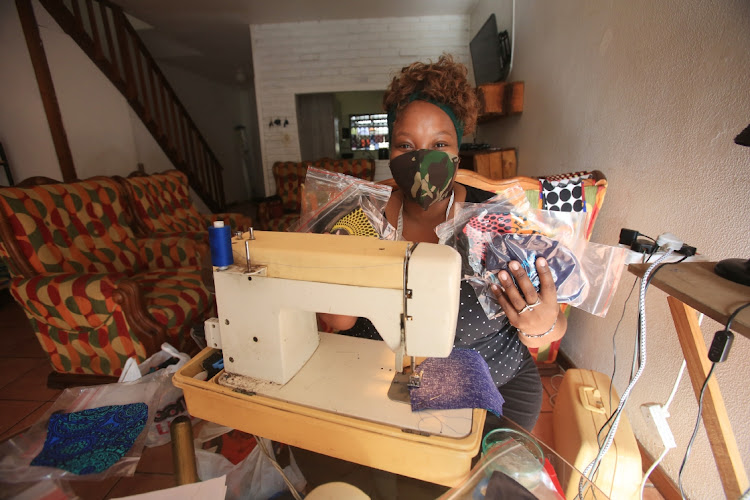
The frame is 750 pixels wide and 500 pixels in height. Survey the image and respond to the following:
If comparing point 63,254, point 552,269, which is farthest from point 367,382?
point 63,254

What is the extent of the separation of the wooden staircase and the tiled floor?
8.83ft

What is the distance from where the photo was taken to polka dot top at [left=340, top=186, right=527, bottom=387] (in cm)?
99

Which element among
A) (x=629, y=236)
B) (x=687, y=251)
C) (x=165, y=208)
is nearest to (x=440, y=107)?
(x=629, y=236)

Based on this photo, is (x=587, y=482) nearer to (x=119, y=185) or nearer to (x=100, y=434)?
(x=100, y=434)

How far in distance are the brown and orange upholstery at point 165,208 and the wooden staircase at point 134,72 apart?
1.73 meters

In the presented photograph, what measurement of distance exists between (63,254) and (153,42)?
474 cm

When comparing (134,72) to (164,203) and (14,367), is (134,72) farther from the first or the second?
(14,367)

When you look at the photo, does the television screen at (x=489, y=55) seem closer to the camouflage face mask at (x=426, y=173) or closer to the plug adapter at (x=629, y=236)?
the camouflage face mask at (x=426, y=173)

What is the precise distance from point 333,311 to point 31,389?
2.51 m

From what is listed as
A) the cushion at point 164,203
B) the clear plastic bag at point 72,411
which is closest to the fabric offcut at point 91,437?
the clear plastic bag at point 72,411

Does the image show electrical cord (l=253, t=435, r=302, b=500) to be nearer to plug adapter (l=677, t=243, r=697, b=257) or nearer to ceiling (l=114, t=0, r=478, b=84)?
plug adapter (l=677, t=243, r=697, b=257)

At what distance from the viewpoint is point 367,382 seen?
2.33 ft

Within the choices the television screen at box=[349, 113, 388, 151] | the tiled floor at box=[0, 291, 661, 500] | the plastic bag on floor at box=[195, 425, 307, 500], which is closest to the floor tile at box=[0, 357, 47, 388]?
the tiled floor at box=[0, 291, 661, 500]

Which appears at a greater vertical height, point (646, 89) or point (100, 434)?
point (646, 89)
